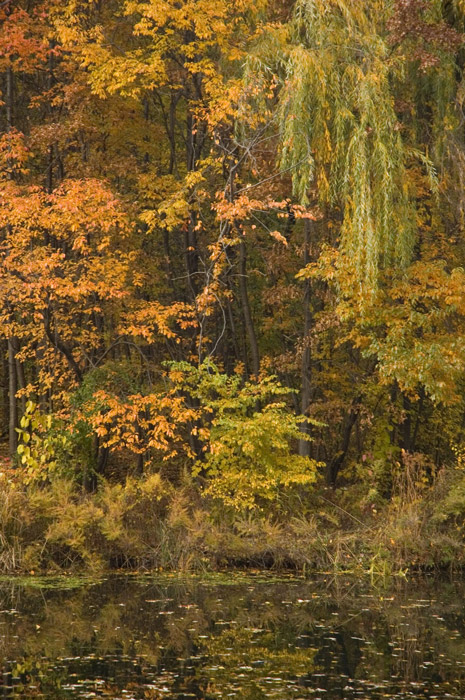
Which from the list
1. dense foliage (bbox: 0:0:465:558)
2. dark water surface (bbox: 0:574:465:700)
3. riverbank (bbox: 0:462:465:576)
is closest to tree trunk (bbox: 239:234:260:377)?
dense foliage (bbox: 0:0:465:558)

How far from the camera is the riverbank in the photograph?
41.2ft

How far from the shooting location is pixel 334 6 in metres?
13.2

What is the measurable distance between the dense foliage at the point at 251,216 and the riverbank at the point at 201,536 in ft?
0.92

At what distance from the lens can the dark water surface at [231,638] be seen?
7.41 meters

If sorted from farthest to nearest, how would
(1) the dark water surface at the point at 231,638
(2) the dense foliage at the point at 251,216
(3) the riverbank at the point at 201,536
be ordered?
(2) the dense foliage at the point at 251,216 < (3) the riverbank at the point at 201,536 < (1) the dark water surface at the point at 231,638

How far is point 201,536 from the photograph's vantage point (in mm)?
12820

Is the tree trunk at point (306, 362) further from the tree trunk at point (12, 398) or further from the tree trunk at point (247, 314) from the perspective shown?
the tree trunk at point (12, 398)

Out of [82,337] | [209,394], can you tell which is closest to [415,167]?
[209,394]

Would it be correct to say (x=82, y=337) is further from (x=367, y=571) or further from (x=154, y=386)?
(x=367, y=571)

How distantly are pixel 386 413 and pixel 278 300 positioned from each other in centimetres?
340

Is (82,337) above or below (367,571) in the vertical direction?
above

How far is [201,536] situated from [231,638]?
3.81 meters

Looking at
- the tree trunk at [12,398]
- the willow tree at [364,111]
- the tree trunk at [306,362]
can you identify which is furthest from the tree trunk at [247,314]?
the tree trunk at [12,398]

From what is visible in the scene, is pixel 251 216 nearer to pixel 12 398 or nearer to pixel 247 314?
pixel 247 314
